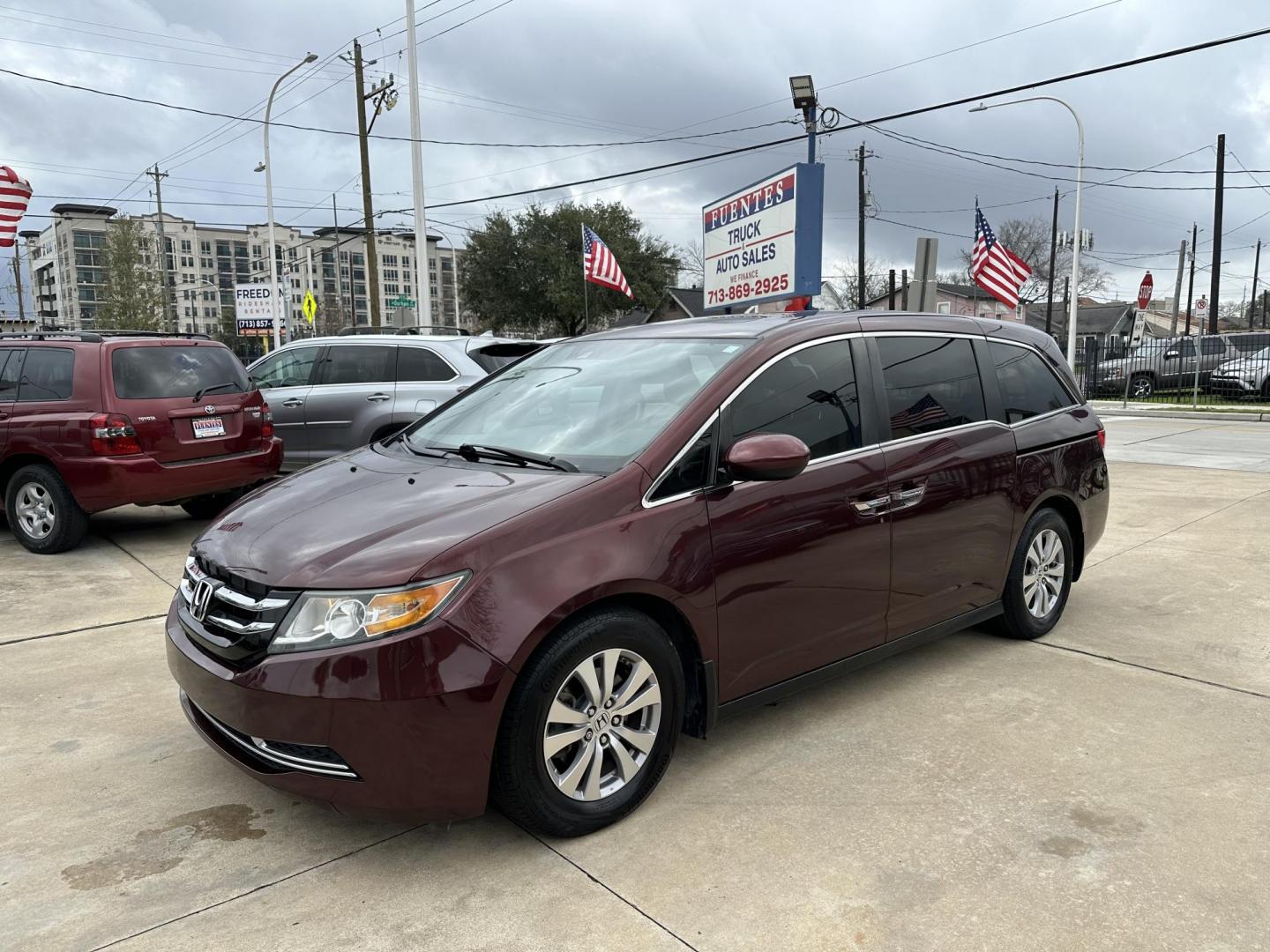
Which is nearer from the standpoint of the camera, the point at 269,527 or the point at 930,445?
the point at 269,527

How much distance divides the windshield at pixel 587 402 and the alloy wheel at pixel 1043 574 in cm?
211

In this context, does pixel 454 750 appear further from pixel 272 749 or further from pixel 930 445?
pixel 930 445

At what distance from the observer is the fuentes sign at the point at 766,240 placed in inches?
369

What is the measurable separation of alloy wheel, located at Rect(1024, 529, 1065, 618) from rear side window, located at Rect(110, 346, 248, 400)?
6111 mm

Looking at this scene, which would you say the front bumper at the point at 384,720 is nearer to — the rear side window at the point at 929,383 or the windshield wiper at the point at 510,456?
the windshield wiper at the point at 510,456

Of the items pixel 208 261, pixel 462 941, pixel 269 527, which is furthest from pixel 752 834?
pixel 208 261

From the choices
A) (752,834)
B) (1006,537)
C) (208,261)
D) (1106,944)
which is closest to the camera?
→ (1106,944)

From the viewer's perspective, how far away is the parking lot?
2.43 meters

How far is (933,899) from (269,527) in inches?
92.4

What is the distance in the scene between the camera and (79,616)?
5.27 meters

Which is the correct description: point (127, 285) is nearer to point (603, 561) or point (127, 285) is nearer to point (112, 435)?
point (112, 435)

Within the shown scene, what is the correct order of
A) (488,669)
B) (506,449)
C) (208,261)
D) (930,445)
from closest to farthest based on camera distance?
(488,669) < (506,449) < (930,445) < (208,261)

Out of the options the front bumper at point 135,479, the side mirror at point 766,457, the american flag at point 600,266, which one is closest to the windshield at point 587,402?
the side mirror at point 766,457

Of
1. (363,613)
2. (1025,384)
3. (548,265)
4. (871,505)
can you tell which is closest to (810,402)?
(871,505)
